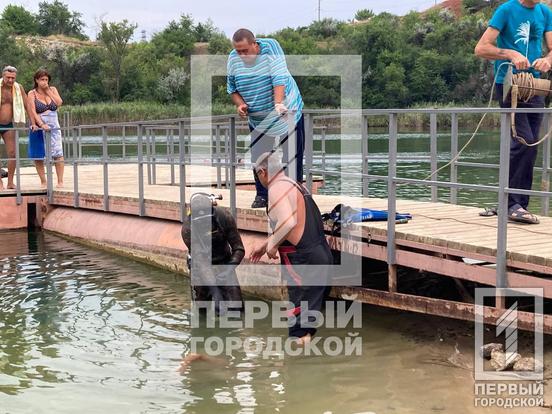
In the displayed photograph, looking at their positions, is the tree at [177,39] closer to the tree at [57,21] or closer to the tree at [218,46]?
the tree at [218,46]

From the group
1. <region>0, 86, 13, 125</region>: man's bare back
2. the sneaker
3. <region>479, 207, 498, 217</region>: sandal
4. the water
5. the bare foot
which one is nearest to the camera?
the water

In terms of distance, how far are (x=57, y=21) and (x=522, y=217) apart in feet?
409

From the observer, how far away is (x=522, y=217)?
22.2ft

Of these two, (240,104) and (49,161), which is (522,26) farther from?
(49,161)

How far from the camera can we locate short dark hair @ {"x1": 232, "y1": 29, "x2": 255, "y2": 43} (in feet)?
22.4

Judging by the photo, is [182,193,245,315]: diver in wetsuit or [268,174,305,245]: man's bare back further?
[182,193,245,315]: diver in wetsuit

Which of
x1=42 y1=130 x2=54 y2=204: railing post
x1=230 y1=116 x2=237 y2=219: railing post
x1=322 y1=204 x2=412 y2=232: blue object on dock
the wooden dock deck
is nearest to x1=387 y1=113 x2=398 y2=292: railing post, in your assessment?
the wooden dock deck

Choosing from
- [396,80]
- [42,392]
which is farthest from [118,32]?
[42,392]

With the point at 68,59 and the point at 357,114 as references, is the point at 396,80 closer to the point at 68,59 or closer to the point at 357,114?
the point at 68,59

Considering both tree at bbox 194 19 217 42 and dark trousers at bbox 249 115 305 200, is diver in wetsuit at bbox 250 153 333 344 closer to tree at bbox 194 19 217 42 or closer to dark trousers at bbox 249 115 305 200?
dark trousers at bbox 249 115 305 200

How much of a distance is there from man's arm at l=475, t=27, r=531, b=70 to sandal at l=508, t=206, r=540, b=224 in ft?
→ 4.19

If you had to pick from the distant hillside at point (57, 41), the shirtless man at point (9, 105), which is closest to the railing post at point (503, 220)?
the shirtless man at point (9, 105)

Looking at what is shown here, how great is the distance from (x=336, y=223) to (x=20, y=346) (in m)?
3.05

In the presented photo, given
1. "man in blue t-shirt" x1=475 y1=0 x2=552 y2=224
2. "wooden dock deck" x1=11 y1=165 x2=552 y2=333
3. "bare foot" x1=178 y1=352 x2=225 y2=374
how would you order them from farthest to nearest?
1. "man in blue t-shirt" x1=475 y1=0 x2=552 y2=224
2. "bare foot" x1=178 y1=352 x2=225 y2=374
3. "wooden dock deck" x1=11 y1=165 x2=552 y2=333
